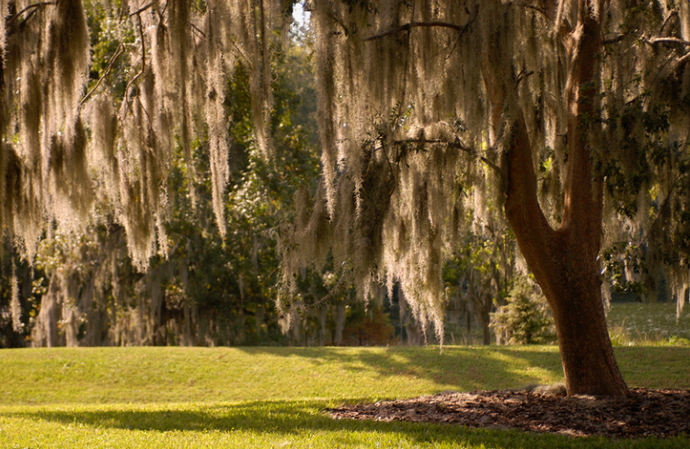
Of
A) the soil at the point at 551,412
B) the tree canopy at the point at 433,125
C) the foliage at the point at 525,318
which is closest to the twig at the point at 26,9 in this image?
the tree canopy at the point at 433,125

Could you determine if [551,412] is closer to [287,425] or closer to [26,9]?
[287,425]

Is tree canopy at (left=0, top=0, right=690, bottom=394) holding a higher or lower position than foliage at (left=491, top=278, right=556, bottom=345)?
higher

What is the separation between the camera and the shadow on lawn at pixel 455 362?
32.2ft

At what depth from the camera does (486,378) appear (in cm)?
996

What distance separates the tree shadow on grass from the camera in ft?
15.7

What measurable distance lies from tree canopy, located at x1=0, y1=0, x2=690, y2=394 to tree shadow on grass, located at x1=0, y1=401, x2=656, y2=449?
1.31 m

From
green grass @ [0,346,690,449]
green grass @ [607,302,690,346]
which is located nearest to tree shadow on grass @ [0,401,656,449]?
green grass @ [0,346,690,449]

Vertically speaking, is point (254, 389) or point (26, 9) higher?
point (26, 9)

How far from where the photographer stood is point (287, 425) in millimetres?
5703

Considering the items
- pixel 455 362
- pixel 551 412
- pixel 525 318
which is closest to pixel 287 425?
pixel 551 412

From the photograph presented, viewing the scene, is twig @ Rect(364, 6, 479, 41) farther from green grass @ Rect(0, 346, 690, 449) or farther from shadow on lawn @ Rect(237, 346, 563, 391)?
shadow on lawn @ Rect(237, 346, 563, 391)

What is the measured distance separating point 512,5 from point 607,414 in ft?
12.4

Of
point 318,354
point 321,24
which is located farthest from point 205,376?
point 321,24

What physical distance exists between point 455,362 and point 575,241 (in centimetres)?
504
